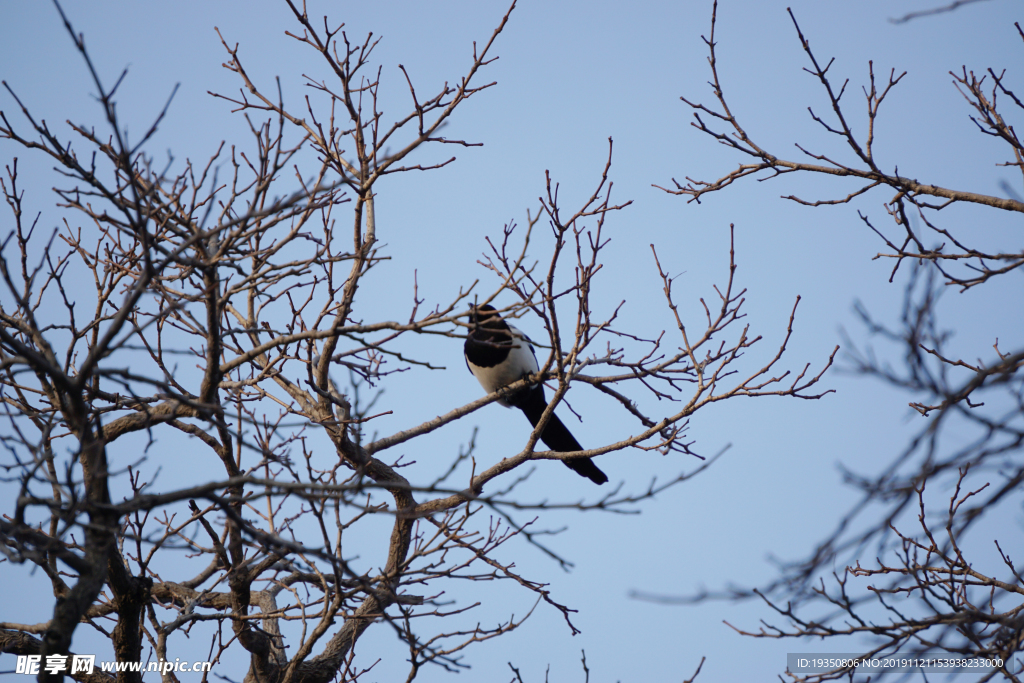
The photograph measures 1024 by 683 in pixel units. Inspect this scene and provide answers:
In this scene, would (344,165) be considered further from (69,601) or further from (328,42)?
(69,601)

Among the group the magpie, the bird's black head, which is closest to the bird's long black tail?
the magpie

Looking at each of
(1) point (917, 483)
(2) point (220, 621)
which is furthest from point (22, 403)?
(1) point (917, 483)

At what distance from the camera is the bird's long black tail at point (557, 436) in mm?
4941

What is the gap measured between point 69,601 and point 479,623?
2195mm

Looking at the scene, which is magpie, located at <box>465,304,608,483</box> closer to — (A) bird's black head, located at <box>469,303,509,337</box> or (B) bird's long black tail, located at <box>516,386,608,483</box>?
(B) bird's long black tail, located at <box>516,386,608,483</box>

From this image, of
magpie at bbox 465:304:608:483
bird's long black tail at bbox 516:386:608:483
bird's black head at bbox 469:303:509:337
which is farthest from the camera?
magpie at bbox 465:304:608:483

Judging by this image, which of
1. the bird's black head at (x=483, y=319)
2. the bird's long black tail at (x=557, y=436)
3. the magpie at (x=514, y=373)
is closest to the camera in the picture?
the bird's black head at (x=483, y=319)

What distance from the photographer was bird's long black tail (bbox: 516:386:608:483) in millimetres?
4941

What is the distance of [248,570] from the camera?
3.55 m

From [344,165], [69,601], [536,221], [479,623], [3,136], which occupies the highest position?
[344,165]

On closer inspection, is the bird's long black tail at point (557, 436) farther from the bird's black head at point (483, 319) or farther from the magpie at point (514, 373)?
the bird's black head at point (483, 319)

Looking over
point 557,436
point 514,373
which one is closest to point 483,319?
point 557,436

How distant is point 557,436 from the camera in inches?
213

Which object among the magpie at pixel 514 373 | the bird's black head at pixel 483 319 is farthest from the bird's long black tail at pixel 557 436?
the bird's black head at pixel 483 319
